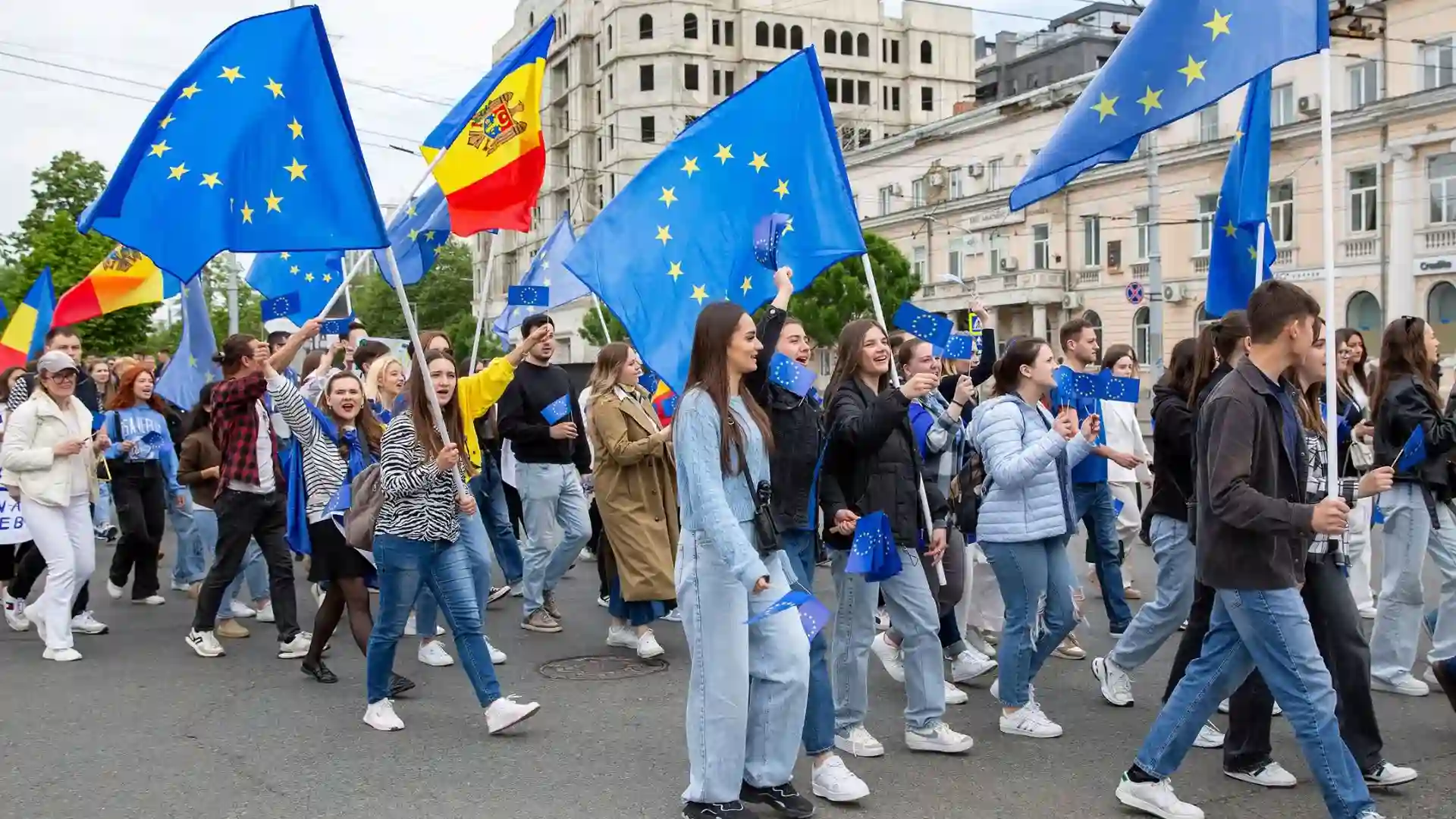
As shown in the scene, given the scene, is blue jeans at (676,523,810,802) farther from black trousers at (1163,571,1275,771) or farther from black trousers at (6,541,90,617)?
black trousers at (6,541,90,617)

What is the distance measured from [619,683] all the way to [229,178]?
3.26m

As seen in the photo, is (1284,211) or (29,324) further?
(1284,211)

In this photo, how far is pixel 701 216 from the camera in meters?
7.07

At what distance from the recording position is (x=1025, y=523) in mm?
6109

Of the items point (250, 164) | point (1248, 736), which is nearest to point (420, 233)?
point (250, 164)

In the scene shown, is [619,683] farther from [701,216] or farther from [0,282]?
[0,282]

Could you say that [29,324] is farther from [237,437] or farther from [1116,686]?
[1116,686]

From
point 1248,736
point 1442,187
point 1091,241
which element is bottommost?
point 1248,736

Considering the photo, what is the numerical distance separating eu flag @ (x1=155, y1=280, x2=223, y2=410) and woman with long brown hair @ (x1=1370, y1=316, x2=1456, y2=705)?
7938 mm

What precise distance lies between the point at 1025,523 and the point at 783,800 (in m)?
1.79

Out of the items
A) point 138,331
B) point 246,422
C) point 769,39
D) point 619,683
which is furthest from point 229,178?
→ point 769,39

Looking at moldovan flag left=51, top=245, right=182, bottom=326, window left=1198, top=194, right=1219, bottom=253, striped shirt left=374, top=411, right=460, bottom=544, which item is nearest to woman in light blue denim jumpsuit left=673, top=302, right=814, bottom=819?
striped shirt left=374, top=411, right=460, bottom=544

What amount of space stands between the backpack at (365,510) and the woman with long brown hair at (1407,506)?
16.1 ft

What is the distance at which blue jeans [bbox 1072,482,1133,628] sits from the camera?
829 cm
